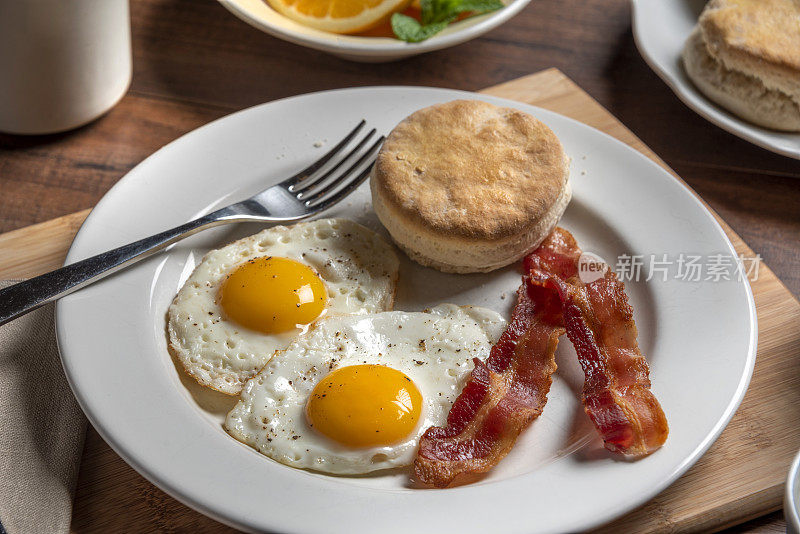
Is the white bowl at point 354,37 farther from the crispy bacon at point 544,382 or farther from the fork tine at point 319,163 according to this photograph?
the crispy bacon at point 544,382

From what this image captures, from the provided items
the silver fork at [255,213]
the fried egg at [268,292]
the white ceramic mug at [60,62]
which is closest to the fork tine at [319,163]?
the silver fork at [255,213]

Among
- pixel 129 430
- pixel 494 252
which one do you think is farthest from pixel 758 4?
pixel 129 430

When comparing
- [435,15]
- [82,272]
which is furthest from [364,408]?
[435,15]

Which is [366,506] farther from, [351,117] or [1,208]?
[1,208]

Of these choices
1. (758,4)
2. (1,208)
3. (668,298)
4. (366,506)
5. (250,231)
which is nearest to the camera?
(366,506)

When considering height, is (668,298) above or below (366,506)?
above

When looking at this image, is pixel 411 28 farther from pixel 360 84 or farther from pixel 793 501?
pixel 793 501
